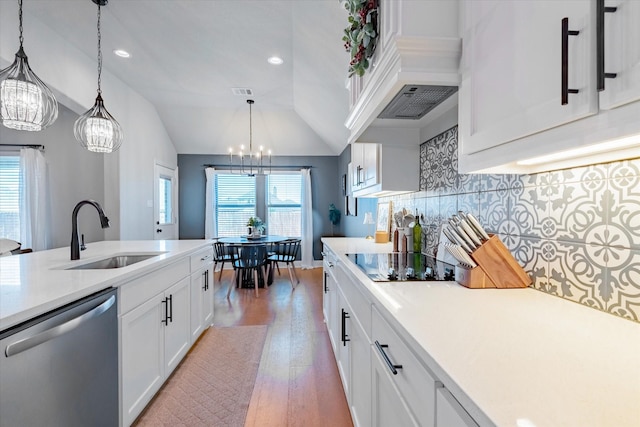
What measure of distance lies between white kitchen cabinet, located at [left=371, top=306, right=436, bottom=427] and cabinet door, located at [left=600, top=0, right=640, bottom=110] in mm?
625

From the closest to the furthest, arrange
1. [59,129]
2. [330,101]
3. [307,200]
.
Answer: [330,101]
[59,129]
[307,200]

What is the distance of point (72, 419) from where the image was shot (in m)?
1.21

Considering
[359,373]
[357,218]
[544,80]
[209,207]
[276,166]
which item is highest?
[276,166]

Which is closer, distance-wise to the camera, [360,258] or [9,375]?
[9,375]

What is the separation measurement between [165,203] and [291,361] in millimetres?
4559

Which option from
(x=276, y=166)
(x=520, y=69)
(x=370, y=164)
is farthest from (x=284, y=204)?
(x=520, y=69)

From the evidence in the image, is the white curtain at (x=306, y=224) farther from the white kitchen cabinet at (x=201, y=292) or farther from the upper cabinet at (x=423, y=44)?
the upper cabinet at (x=423, y=44)

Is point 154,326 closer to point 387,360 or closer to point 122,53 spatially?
point 387,360

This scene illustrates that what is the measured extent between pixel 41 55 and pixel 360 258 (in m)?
3.55

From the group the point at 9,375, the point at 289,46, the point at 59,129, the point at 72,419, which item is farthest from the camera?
the point at 59,129

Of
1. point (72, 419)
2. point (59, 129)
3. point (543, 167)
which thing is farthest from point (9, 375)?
point (59, 129)

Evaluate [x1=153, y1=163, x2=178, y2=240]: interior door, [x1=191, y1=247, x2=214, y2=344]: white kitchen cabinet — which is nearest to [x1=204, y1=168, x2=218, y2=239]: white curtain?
[x1=153, y1=163, x2=178, y2=240]: interior door

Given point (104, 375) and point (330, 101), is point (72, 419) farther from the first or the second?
point (330, 101)

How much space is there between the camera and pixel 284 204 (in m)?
6.70
